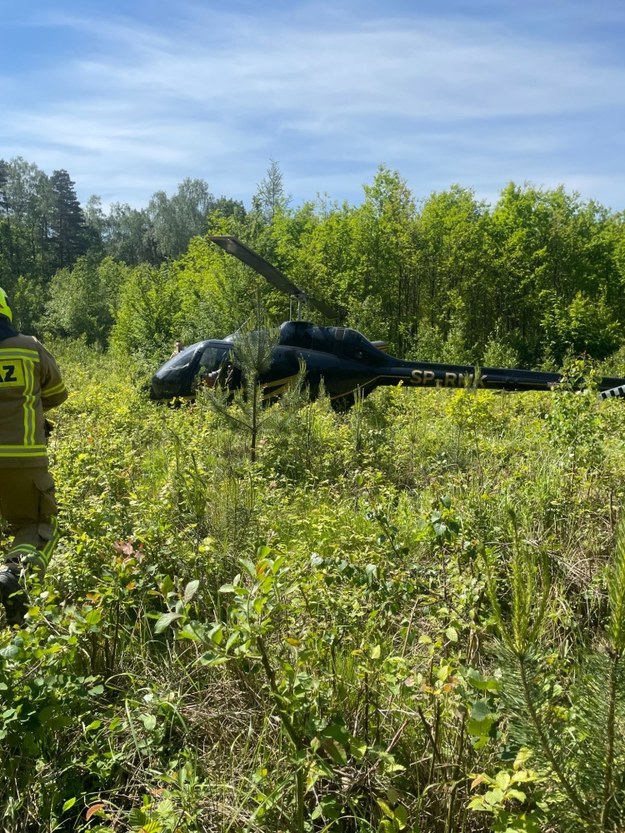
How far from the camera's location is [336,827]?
1760 mm

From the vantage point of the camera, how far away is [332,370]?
9.06 metres

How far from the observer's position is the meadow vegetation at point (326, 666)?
1.29 m

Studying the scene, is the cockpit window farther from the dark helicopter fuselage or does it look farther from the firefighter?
the firefighter

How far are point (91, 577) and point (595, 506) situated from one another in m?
2.99

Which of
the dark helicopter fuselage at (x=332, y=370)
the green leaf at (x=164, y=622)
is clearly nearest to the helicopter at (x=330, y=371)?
the dark helicopter fuselage at (x=332, y=370)

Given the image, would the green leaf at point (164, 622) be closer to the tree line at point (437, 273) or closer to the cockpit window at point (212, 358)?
the cockpit window at point (212, 358)


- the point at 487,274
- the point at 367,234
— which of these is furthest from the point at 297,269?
the point at 487,274

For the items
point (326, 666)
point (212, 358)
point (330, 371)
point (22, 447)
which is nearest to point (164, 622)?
point (326, 666)

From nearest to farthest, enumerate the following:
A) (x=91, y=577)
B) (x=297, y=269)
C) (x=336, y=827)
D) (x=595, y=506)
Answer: (x=336, y=827) < (x=91, y=577) < (x=595, y=506) < (x=297, y=269)

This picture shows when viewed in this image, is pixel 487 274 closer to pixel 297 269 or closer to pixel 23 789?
pixel 297 269

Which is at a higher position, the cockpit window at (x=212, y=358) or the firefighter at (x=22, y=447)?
the cockpit window at (x=212, y=358)

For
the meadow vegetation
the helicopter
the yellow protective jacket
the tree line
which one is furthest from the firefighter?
the tree line

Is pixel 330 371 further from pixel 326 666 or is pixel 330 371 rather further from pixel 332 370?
pixel 326 666

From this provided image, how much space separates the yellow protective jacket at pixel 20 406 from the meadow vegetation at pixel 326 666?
49 cm
